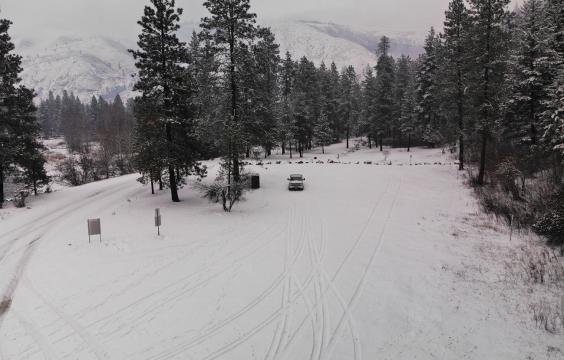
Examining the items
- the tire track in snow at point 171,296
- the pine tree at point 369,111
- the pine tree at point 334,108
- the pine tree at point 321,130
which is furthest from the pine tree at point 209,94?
the pine tree at point 334,108

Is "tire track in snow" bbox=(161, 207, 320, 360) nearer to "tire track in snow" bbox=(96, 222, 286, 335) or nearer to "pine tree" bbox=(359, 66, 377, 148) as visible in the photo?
"tire track in snow" bbox=(96, 222, 286, 335)

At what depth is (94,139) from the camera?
101 m

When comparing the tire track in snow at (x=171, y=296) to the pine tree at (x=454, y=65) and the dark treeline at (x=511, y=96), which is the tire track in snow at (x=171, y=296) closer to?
the dark treeline at (x=511, y=96)

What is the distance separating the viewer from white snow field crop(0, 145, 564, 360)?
319 inches

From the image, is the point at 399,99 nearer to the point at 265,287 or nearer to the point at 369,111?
the point at 369,111

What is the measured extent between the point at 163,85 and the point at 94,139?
91755 millimetres

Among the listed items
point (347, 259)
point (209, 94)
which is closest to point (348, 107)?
point (209, 94)

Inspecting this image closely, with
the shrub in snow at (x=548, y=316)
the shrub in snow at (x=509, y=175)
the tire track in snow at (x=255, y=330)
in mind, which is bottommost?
the shrub in snow at (x=548, y=316)

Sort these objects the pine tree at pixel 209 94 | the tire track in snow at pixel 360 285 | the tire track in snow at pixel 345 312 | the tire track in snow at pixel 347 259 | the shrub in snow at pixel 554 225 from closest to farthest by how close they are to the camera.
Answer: the tire track in snow at pixel 345 312
the tire track in snow at pixel 360 285
the tire track in snow at pixel 347 259
the shrub in snow at pixel 554 225
the pine tree at pixel 209 94

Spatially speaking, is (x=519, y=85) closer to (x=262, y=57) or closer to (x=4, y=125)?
(x=262, y=57)

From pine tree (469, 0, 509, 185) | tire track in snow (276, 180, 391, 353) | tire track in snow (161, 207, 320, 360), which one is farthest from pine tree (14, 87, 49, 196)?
pine tree (469, 0, 509, 185)

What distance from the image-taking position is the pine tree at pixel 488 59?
25.0 m

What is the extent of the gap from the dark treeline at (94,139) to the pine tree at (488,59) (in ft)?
90.3

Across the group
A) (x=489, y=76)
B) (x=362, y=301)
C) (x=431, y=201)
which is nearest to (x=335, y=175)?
(x=431, y=201)
